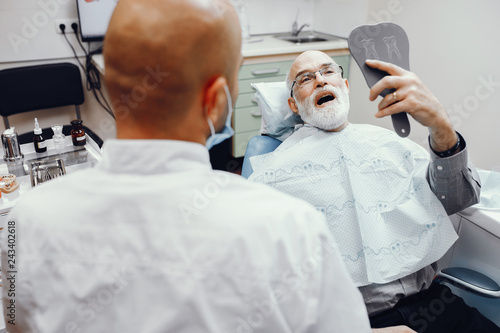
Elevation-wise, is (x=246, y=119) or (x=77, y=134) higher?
(x=77, y=134)

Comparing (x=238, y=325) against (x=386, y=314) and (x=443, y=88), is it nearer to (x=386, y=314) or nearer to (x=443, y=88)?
(x=386, y=314)

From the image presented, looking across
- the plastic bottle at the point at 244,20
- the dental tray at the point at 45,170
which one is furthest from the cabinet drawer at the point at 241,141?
the dental tray at the point at 45,170

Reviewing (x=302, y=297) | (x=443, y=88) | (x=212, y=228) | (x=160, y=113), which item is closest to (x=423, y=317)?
(x=302, y=297)

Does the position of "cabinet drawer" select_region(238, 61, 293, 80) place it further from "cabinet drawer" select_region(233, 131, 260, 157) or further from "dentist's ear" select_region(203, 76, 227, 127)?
"dentist's ear" select_region(203, 76, 227, 127)

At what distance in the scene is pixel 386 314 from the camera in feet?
4.40

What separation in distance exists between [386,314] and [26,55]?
2988 millimetres

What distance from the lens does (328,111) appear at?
1651 mm

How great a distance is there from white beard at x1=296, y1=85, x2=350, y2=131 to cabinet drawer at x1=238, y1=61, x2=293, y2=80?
142 cm

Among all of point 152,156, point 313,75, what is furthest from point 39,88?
point 152,156

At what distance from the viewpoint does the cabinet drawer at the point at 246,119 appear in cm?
319

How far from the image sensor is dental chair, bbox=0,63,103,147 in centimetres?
267

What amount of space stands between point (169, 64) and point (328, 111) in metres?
1.13

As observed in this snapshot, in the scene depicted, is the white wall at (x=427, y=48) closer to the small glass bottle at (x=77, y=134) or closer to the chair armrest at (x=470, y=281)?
the chair armrest at (x=470, y=281)
